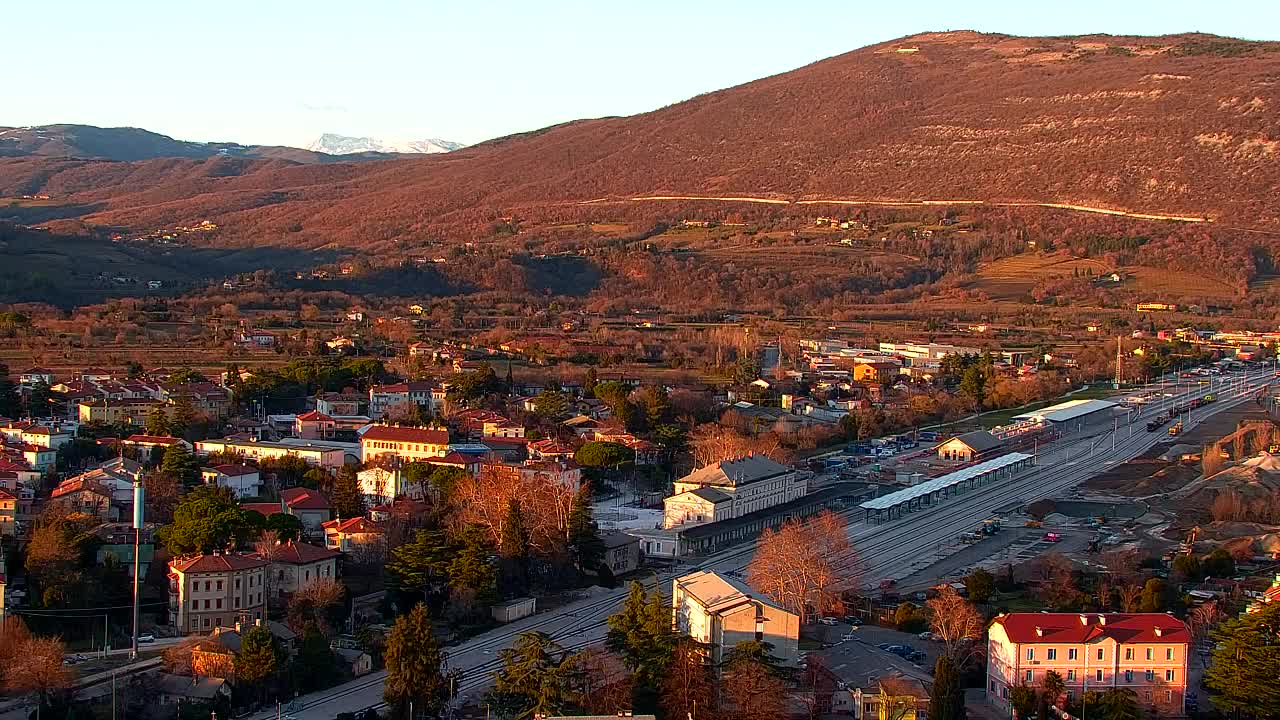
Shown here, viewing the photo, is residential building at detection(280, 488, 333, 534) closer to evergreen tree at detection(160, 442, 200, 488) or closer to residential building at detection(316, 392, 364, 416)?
evergreen tree at detection(160, 442, 200, 488)

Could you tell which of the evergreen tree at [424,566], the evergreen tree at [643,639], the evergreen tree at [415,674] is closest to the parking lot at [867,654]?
the evergreen tree at [643,639]

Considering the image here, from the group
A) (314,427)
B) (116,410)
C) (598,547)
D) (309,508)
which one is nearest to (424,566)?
(598,547)

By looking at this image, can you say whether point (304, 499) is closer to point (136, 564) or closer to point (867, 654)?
point (136, 564)

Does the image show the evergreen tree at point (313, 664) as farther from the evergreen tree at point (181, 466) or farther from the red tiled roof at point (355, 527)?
the evergreen tree at point (181, 466)

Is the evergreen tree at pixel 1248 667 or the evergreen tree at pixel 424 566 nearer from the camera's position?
the evergreen tree at pixel 1248 667

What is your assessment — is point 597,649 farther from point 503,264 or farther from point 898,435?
point 503,264

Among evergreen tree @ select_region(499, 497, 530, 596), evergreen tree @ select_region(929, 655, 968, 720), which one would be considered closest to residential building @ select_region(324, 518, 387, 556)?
evergreen tree @ select_region(499, 497, 530, 596)

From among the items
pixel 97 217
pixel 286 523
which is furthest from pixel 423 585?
pixel 97 217

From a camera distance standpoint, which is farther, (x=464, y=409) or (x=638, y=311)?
(x=638, y=311)
